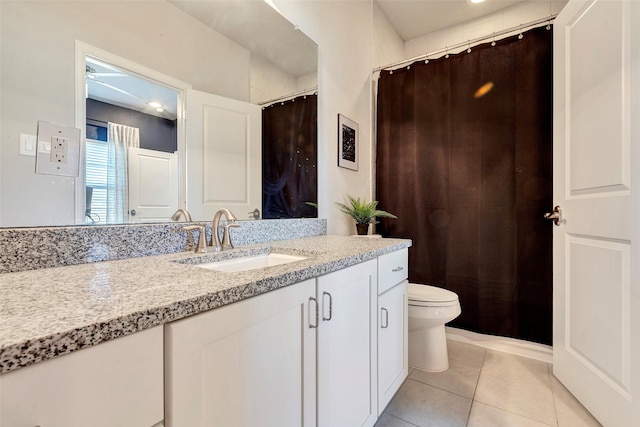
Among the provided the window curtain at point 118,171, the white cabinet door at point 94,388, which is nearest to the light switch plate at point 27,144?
the window curtain at point 118,171

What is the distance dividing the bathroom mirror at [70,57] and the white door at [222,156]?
70 mm

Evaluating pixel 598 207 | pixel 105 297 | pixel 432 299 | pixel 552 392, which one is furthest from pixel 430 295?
pixel 105 297

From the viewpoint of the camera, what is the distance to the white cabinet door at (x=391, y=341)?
1.22 m

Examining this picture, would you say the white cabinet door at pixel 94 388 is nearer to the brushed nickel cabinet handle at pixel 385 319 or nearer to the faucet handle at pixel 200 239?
the faucet handle at pixel 200 239

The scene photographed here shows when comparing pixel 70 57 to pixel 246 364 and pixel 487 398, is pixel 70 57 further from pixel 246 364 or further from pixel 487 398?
pixel 487 398

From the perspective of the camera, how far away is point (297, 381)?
2.53ft

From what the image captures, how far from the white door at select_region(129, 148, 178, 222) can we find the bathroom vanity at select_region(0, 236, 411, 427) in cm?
20

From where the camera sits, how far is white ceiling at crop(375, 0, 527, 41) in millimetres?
2426

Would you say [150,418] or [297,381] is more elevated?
[150,418]

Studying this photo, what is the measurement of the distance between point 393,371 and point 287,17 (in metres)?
1.83

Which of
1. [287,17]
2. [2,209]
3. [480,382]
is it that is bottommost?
[480,382]

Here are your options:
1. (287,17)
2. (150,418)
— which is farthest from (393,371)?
(287,17)

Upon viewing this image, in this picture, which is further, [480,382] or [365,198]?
[365,198]

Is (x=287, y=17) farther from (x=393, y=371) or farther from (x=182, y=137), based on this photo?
(x=393, y=371)
